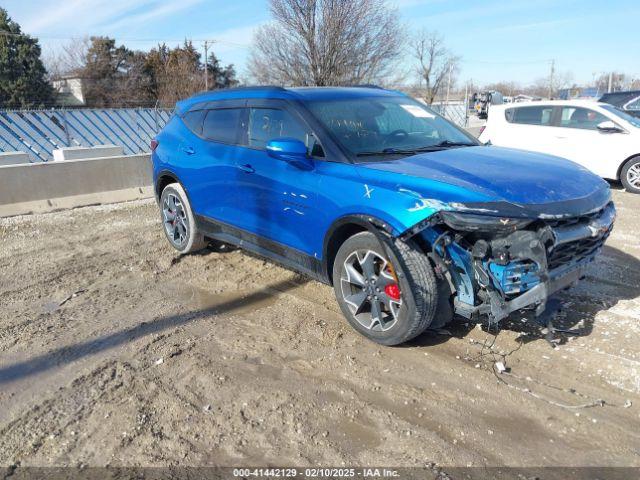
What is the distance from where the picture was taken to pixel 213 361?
362 cm

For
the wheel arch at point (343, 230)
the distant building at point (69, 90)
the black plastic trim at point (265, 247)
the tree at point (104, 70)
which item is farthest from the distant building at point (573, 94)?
the wheel arch at point (343, 230)

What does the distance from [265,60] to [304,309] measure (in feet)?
63.3

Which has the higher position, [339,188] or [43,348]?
[339,188]

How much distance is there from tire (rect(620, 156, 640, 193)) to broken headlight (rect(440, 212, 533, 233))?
26.3 feet

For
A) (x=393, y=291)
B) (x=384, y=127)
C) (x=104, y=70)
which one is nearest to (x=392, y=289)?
(x=393, y=291)

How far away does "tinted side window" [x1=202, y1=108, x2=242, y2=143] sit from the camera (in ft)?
16.1

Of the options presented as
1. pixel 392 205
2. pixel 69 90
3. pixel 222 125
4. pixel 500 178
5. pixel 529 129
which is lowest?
pixel 392 205

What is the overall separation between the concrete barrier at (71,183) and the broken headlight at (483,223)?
734cm

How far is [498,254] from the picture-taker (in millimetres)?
3076

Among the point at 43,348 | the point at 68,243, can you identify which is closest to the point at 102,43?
the point at 68,243

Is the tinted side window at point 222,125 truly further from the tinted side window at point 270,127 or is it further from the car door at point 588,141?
the car door at point 588,141

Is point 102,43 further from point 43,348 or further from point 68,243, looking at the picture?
point 43,348

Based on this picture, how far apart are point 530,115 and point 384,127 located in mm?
7683

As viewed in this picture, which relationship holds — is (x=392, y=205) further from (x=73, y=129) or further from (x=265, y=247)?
(x=73, y=129)
